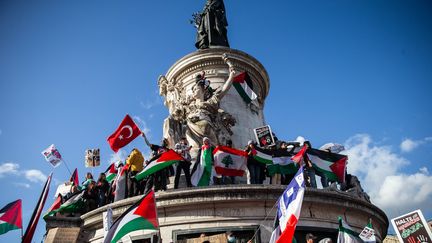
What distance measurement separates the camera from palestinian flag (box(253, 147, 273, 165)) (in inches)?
494

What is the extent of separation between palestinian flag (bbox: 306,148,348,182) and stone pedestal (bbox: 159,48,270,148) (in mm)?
4174

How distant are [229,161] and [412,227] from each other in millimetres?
5257

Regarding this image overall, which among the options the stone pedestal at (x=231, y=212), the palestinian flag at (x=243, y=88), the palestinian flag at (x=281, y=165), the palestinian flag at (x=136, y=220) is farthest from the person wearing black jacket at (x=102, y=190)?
the palestinian flag at (x=243, y=88)

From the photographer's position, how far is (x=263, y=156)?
12688 mm

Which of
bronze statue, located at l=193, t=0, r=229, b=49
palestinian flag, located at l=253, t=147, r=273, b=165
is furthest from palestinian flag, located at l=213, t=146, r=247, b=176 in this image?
bronze statue, located at l=193, t=0, r=229, b=49

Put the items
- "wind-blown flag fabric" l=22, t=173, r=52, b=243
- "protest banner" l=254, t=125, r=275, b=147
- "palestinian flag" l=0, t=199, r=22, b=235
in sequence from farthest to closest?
"protest banner" l=254, t=125, r=275, b=147 → "palestinian flag" l=0, t=199, r=22, b=235 → "wind-blown flag fabric" l=22, t=173, r=52, b=243

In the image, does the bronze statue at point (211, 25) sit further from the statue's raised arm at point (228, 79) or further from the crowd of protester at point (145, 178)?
the crowd of protester at point (145, 178)

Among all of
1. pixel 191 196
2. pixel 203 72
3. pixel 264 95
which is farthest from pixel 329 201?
pixel 264 95

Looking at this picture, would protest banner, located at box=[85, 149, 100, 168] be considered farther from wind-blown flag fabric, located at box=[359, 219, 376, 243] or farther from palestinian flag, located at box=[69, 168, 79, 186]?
wind-blown flag fabric, located at box=[359, 219, 376, 243]

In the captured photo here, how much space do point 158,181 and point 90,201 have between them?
2.30 meters

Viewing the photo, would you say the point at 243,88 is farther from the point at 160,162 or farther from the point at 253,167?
the point at 160,162

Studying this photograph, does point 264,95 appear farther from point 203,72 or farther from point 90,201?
point 90,201

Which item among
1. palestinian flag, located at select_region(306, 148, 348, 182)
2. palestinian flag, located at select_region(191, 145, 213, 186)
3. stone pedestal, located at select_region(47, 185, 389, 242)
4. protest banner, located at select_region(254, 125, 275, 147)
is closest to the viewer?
stone pedestal, located at select_region(47, 185, 389, 242)

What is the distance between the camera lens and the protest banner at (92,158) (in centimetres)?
1853
